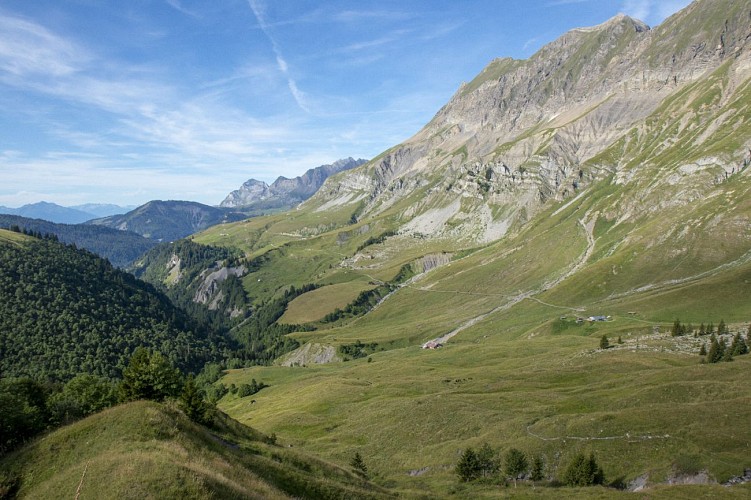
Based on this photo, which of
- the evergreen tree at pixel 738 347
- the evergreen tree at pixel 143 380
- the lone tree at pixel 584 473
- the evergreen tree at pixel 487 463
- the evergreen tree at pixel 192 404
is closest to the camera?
the evergreen tree at pixel 192 404

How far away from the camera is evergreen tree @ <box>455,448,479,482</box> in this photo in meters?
70.6

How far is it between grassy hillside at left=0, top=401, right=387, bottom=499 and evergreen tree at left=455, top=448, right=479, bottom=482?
998 inches

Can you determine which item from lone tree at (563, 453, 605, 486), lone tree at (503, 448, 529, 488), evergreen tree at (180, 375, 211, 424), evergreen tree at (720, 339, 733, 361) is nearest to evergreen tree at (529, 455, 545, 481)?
lone tree at (503, 448, 529, 488)

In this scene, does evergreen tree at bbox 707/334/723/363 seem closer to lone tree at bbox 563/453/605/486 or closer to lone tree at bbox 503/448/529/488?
lone tree at bbox 563/453/605/486

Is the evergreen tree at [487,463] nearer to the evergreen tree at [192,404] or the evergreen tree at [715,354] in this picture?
the evergreen tree at [192,404]

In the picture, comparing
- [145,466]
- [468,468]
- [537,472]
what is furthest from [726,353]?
Answer: [145,466]

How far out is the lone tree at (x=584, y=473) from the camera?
63625 millimetres

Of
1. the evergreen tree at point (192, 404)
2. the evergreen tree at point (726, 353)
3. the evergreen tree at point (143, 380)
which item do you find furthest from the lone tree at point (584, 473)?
the evergreen tree at point (726, 353)

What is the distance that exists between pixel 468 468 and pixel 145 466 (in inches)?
2114

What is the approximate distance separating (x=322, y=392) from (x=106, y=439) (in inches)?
4478

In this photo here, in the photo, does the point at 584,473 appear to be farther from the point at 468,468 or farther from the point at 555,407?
the point at 555,407

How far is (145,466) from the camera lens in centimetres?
3116

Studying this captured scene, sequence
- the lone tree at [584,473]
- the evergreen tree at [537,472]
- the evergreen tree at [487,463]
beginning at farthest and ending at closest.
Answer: the evergreen tree at [487,463] < the evergreen tree at [537,472] < the lone tree at [584,473]

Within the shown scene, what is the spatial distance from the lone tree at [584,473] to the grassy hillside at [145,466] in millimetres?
31353
